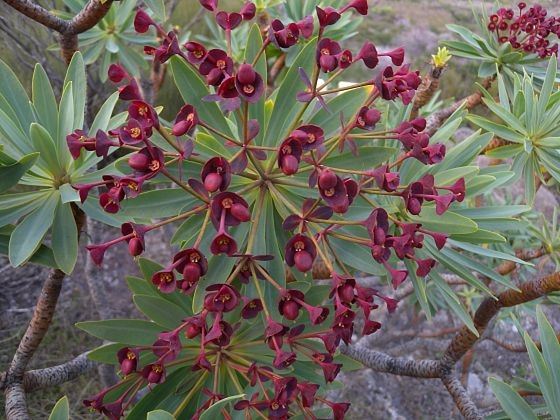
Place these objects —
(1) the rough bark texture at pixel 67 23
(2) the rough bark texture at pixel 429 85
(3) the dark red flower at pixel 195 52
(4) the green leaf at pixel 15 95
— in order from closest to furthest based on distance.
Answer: (3) the dark red flower at pixel 195 52 < (4) the green leaf at pixel 15 95 < (1) the rough bark texture at pixel 67 23 < (2) the rough bark texture at pixel 429 85

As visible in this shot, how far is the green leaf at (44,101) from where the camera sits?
1.32m

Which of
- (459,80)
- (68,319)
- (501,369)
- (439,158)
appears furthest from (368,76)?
(439,158)

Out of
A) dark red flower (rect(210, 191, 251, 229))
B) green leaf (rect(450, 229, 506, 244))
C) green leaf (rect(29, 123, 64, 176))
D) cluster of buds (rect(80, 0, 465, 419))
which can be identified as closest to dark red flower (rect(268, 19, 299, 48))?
cluster of buds (rect(80, 0, 465, 419))

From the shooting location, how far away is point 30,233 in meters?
1.19

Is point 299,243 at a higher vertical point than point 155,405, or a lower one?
higher

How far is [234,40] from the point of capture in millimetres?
3355

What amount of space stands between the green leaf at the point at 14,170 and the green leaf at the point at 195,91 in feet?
1.15

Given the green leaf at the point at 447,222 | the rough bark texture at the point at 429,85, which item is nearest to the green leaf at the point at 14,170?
the green leaf at the point at 447,222

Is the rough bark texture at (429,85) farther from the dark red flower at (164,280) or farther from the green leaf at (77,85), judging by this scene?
the dark red flower at (164,280)

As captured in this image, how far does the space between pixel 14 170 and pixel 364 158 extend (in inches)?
30.7

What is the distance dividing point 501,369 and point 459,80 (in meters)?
7.05

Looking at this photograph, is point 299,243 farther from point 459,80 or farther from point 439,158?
point 459,80

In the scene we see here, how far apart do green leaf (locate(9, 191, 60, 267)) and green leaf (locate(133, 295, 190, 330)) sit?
0.27m

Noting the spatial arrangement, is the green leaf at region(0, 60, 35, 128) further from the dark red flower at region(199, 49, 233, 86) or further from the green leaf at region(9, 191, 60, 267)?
the dark red flower at region(199, 49, 233, 86)
